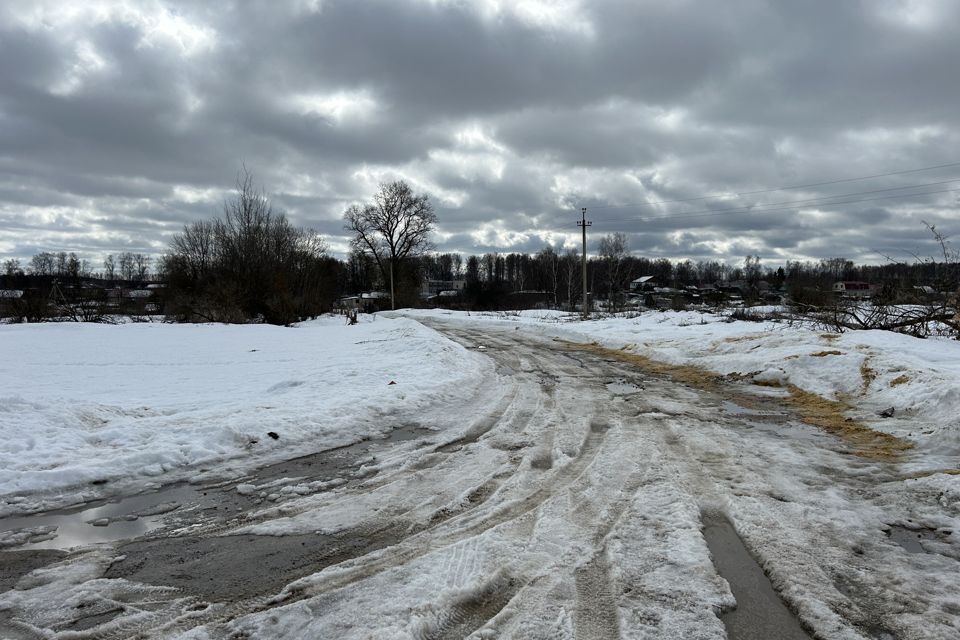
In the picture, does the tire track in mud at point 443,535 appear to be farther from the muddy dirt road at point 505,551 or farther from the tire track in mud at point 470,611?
the tire track in mud at point 470,611

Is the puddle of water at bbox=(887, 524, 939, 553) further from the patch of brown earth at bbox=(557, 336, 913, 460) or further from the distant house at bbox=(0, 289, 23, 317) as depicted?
the distant house at bbox=(0, 289, 23, 317)

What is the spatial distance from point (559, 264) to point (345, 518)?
84.3 m

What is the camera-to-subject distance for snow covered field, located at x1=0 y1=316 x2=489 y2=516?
5258 millimetres

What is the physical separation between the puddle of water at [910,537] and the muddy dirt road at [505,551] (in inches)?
2.1

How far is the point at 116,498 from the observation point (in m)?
4.75

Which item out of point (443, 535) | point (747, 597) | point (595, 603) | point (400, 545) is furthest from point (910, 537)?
point (400, 545)

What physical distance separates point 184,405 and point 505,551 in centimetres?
647

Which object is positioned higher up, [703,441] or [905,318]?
[905,318]

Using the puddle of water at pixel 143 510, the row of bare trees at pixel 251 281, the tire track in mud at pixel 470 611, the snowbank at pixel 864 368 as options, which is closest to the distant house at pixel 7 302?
the row of bare trees at pixel 251 281

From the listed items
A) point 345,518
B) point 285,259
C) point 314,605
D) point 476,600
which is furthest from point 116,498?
point 285,259

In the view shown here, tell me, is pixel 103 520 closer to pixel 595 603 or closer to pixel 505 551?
pixel 505 551

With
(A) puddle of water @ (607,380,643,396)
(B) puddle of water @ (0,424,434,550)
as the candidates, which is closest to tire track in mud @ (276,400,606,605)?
(B) puddle of water @ (0,424,434,550)

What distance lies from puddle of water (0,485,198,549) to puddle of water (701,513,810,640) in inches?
169

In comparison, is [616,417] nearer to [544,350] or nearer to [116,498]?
[116,498]
